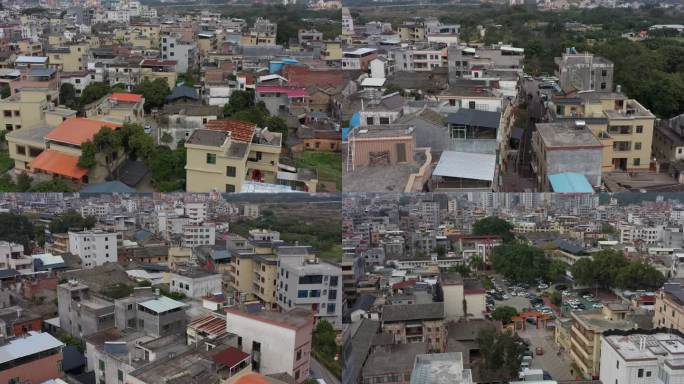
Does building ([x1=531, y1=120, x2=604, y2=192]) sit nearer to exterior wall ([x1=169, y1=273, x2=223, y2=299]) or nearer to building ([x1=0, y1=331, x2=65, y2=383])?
exterior wall ([x1=169, y1=273, x2=223, y2=299])

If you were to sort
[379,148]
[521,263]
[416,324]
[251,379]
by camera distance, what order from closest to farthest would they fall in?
[251,379]
[379,148]
[416,324]
[521,263]

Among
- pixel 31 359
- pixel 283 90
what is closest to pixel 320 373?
pixel 31 359

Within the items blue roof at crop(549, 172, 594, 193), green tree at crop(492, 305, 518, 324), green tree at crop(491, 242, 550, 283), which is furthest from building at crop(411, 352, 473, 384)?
green tree at crop(491, 242, 550, 283)

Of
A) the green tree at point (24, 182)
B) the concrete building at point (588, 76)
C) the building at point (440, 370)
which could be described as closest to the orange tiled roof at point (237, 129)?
the green tree at point (24, 182)

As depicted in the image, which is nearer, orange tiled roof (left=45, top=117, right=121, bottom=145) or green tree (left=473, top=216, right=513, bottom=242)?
orange tiled roof (left=45, top=117, right=121, bottom=145)

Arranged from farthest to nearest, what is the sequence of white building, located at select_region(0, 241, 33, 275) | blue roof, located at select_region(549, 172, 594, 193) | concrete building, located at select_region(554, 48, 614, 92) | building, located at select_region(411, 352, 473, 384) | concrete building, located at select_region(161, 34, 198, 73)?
concrete building, located at select_region(161, 34, 198, 73), concrete building, located at select_region(554, 48, 614, 92), white building, located at select_region(0, 241, 33, 275), blue roof, located at select_region(549, 172, 594, 193), building, located at select_region(411, 352, 473, 384)

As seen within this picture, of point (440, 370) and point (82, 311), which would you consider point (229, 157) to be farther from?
point (440, 370)

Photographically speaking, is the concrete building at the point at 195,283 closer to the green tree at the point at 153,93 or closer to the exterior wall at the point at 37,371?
the exterior wall at the point at 37,371
